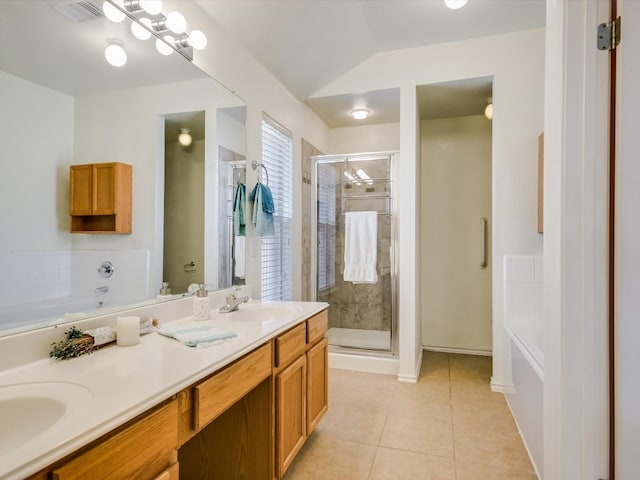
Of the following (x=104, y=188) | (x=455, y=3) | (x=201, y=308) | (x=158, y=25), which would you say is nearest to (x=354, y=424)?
(x=201, y=308)

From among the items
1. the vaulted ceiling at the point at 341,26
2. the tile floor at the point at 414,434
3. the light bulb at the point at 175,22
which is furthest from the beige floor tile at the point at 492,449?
the vaulted ceiling at the point at 341,26

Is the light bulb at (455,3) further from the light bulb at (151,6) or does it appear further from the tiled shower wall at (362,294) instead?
the light bulb at (151,6)

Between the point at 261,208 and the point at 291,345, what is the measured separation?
1.09 meters

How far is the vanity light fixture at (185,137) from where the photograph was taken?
1.91 meters

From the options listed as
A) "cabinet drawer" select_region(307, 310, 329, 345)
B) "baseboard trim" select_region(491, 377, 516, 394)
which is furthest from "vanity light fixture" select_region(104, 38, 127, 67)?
"baseboard trim" select_region(491, 377, 516, 394)

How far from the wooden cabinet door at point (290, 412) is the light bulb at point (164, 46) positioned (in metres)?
1.66

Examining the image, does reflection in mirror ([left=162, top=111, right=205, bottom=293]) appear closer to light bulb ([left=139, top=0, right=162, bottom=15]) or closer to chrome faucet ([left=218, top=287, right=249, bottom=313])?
chrome faucet ([left=218, top=287, right=249, bottom=313])

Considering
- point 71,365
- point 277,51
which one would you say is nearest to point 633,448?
point 71,365

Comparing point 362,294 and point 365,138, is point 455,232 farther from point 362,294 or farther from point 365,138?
point 365,138

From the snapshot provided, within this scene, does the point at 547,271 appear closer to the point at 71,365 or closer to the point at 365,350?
the point at 71,365

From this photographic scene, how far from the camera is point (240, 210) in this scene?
2424 mm

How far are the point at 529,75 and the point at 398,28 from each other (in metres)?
1.11

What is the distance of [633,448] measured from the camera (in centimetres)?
105

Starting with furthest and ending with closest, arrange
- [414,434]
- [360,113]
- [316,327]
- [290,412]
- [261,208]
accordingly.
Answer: [360,113] → [261,208] → [414,434] → [316,327] → [290,412]
